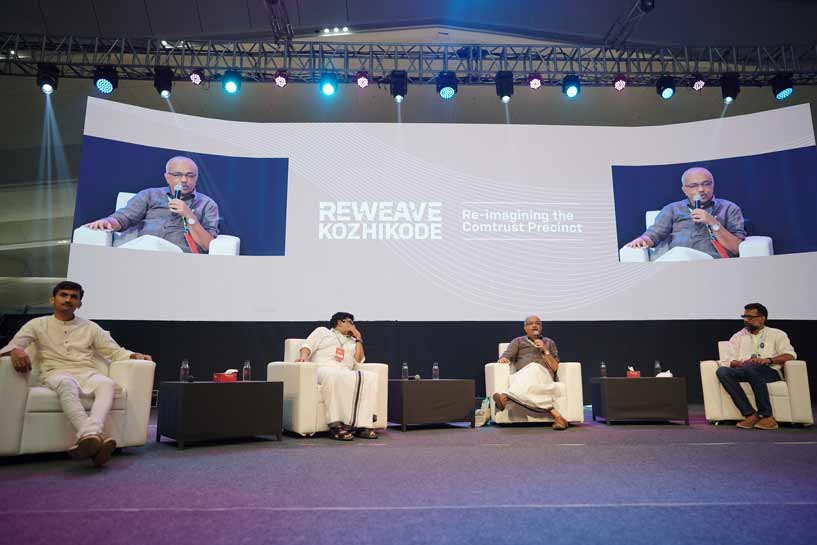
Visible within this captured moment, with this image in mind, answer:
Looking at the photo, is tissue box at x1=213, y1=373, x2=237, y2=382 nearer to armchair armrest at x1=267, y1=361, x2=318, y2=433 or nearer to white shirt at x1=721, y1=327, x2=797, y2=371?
armchair armrest at x1=267, y1=361, x2=318, y2=433

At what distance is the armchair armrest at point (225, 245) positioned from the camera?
20.4ft

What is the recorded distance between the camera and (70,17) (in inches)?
239

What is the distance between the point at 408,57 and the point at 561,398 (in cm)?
425

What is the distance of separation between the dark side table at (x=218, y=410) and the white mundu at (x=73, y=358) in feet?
1.43

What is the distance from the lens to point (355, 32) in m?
6.88

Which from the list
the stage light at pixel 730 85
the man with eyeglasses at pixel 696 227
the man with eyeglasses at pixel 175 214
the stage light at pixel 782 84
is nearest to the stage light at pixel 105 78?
the man with eyeglasses at pixel 175 214

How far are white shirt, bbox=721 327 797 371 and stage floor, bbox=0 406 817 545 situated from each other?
1337mm

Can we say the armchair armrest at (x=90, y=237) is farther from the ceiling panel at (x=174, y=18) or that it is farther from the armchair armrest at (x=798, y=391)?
the armchair armrest at (x=798, y=391)

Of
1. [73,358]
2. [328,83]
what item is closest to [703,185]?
[328,83]

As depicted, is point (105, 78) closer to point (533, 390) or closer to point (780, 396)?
point (533, 390)

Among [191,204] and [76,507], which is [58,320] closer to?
[76,507]

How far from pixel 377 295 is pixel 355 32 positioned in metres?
3.28

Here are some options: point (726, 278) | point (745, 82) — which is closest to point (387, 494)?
point (726, 278)

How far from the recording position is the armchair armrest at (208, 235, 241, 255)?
621 centimetres
